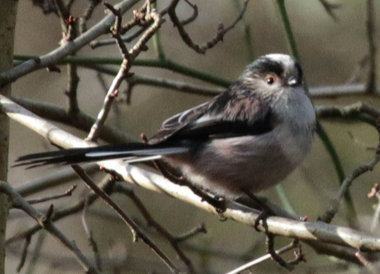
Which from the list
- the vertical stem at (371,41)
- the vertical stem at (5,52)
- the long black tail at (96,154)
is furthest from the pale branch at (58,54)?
the vertical stem at (371,41)

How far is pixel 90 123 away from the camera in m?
5.08

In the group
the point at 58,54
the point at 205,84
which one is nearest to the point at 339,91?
the point at 58,54

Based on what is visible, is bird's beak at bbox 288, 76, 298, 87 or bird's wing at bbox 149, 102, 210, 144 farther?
bird's beak at bbox 288, 76, 298, 87

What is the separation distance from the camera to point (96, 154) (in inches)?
142

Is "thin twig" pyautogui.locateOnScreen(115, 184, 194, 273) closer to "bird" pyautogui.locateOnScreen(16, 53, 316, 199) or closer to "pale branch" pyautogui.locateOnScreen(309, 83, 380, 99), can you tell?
"bird" pyautogui.locateOnScreen(16, 53, 316, 199)

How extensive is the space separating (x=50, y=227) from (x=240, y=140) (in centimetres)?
132

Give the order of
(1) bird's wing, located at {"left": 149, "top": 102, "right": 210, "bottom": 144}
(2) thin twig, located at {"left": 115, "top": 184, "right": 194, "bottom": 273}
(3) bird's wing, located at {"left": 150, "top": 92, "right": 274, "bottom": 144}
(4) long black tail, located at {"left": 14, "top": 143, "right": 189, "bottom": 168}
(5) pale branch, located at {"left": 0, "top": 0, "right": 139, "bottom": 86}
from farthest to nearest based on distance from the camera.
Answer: (2) thin twig, located at {"left": 115, "top": 184, "right": 194, "bottom": 273} < (3) bird's wing, located at {"left": 150, "top": 92, "right": 274, "bottom": 144} < (1) bird's wing, located at {"left": 149, "top": 102, "right": 210, "bottom": 144} < (5) pale branch, located at {"left": 0, "top": 0, "right": 139, "bottom": 86} < (4) long black tail, located at {"left": 14, "top": 143, "right": 189, "bottom": 168}

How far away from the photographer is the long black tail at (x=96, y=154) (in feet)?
11.1

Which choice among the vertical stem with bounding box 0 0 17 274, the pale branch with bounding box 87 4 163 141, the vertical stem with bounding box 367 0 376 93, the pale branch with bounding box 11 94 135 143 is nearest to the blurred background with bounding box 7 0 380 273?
the vertical stem with bounding box 367 0 376 93

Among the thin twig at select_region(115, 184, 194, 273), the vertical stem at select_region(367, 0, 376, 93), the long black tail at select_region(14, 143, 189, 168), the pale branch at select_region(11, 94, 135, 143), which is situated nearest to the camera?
the long black tail at select_region(14, 143, 189, 168)

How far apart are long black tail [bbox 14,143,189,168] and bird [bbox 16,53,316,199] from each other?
7.4 inches

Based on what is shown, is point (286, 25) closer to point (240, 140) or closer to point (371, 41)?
point (371, 41)

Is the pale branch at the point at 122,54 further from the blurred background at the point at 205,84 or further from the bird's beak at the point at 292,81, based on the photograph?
the blurred background at the point at 205,84

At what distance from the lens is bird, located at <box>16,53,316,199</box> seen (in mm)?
4363
